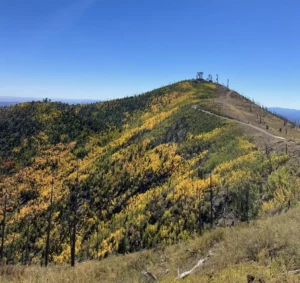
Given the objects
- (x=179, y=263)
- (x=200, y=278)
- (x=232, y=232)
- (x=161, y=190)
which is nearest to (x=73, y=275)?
(x=179, y=263)

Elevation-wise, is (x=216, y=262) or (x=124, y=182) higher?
(x=216, y=262)

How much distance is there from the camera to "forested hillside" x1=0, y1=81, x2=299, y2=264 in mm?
42406

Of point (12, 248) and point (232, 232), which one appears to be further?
point (12, 248)

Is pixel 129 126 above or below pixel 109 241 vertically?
above

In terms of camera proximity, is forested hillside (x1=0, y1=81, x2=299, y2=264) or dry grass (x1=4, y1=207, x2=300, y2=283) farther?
forested hillside (x1=0, y1=81, x2=299, y2=264)

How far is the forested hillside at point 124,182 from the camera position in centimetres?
4241

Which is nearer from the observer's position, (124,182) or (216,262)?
(216,262)

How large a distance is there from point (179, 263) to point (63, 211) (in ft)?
238

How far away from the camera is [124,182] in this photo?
253 feet

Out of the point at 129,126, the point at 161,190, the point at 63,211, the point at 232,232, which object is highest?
the point at 129,126

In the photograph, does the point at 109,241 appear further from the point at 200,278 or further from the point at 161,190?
the point at 200,278

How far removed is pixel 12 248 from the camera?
7125cm

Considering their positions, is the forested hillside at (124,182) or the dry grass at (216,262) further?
the forested hillside at (124,182)

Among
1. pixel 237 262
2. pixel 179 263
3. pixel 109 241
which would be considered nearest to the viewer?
pixel 237 262
